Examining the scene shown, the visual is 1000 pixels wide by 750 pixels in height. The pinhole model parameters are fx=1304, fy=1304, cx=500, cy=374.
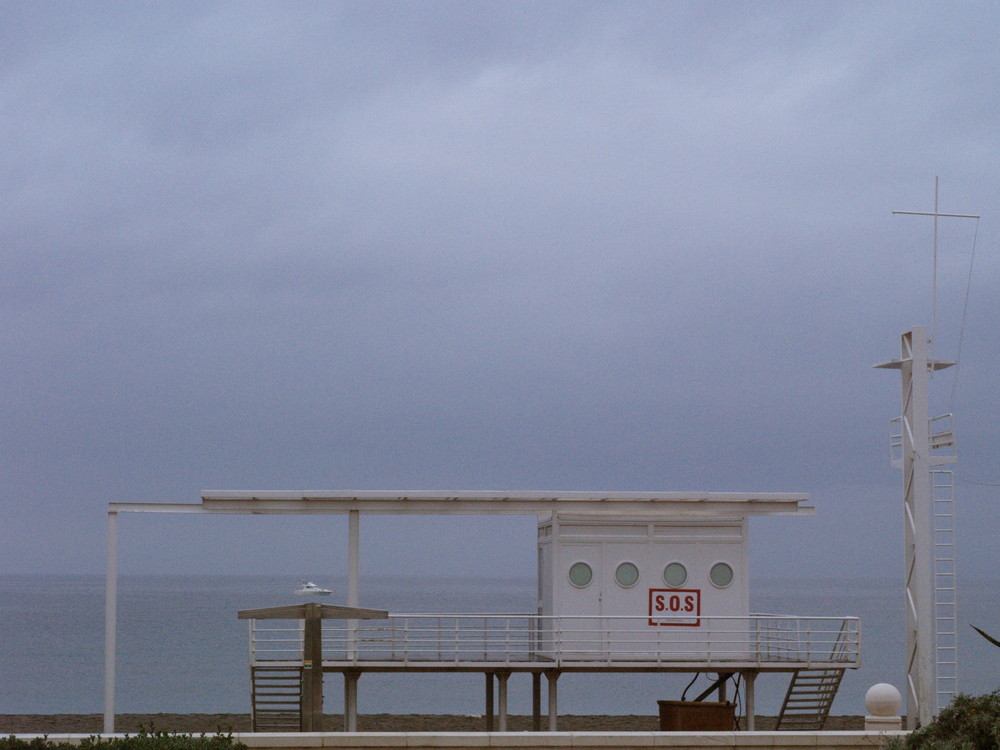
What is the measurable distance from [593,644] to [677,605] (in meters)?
1.81

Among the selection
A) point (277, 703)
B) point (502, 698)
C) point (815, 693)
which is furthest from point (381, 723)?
point (815, 693)

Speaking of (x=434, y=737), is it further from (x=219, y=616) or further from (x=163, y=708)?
(x=219, y=616)

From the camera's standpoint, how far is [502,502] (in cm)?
2439

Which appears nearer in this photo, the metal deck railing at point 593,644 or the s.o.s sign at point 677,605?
the metal deck railing at point 593,644

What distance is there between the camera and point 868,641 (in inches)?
3834

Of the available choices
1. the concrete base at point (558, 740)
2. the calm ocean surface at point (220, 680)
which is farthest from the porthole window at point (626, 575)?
the calm ocean surface at point (220, 680)

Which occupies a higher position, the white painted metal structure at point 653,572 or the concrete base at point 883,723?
the white painted metal structure at point 653,572

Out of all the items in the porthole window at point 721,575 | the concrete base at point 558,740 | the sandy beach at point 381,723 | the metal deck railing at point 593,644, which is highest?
the porthole window at point 721,575

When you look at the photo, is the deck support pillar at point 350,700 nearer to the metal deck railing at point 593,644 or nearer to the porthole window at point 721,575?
the metal deck railing at point 593,644

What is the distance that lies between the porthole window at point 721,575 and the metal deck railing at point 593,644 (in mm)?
682

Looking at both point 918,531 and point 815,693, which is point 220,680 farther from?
point 918,531

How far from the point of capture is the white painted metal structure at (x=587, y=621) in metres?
24.0

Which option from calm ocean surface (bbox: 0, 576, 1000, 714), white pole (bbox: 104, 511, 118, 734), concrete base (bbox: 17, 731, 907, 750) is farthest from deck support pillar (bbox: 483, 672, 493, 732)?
calm ocean surface (bbox: 0, 576, 1000, 714)

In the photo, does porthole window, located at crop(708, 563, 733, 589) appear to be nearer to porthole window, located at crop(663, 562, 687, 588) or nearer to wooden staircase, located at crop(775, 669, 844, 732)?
porthole window, located at crop(663, 562, 687, 588)
